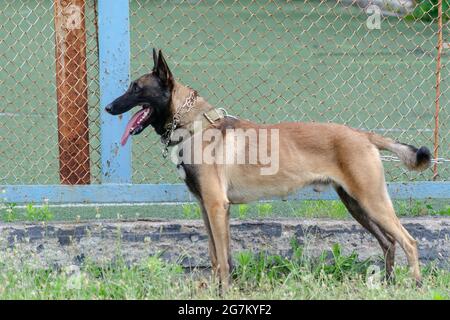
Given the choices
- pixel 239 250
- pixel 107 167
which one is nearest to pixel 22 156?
pixel 107 167

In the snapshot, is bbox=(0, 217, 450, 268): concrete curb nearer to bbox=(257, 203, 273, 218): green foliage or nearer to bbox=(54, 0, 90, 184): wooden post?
bbox=(257, 203, 273, 218): green foliage

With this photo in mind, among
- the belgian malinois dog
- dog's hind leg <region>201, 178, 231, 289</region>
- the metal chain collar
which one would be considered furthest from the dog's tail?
the metal chain collar

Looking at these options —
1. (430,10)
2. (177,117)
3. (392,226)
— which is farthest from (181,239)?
(430,10)

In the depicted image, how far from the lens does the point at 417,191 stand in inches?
268

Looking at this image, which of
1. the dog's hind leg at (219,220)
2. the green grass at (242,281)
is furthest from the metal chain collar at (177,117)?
the green grass at (242,281)

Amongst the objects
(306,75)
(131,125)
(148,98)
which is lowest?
(131,125)

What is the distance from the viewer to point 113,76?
6570mm

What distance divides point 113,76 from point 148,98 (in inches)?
17.6

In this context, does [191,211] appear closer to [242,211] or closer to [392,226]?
[242,211]

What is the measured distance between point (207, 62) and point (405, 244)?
5.88m

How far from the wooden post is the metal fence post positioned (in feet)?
0.51

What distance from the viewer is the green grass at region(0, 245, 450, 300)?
18.7 ft
